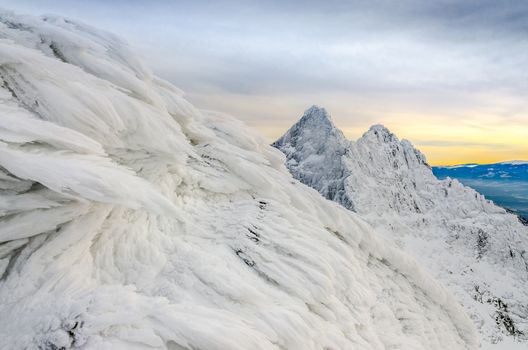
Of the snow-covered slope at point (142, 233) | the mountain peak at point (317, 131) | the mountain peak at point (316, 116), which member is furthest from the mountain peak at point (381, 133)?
the snow-covered slope at point (142, 233)

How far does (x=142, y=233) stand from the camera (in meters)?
7.37

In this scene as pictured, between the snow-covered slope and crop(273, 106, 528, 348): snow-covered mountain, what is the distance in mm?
78136

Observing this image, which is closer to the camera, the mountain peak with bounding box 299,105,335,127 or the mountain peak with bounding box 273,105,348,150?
the mountain peak with bounding box 273,105,348,150

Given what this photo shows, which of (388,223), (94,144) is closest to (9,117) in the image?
(94,144)

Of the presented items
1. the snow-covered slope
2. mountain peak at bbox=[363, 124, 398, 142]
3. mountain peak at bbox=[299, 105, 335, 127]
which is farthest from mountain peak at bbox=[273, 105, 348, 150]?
the snow-covered slope

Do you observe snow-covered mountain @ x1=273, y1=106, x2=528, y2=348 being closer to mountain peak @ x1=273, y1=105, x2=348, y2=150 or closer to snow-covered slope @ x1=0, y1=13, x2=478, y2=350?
mountain peak @ x1=273, y1=105, x2=348, y2=150

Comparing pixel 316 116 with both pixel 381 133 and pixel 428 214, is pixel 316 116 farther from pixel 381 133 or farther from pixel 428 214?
pixel 428 214

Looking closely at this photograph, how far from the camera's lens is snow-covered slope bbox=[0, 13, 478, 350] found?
210 inches

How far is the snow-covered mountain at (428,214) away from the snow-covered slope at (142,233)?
78136 millimetres

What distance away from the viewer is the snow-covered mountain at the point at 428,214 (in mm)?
96637

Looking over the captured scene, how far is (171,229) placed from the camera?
806 cm

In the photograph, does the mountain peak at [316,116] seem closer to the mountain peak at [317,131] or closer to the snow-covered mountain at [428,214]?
the mountain peak at [317,131]

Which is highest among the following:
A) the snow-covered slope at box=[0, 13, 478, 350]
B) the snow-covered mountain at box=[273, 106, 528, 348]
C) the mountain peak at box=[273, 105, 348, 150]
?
the mountain peak at box=[273, 105, 348, 150]

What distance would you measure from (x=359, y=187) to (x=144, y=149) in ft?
506
